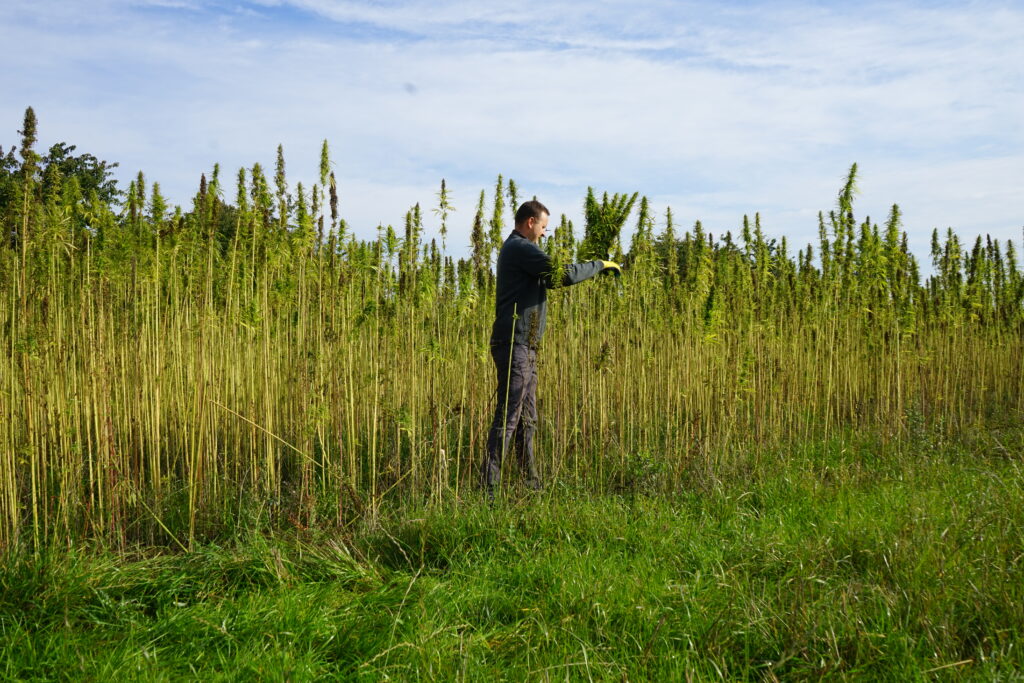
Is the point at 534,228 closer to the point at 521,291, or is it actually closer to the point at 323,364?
the point at 521,291

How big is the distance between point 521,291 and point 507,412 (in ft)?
2.61

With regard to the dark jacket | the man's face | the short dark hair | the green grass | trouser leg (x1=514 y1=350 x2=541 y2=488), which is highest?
the short dark hair

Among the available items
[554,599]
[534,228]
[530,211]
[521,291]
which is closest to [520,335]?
[521,291]

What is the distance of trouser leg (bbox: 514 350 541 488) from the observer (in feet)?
16.0

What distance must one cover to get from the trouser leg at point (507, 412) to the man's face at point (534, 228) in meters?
0.81

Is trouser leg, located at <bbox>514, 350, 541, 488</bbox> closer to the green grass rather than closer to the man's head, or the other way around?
the green grass

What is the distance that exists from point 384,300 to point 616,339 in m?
1.80

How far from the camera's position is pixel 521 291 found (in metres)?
4.95

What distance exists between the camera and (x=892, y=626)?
2.72 metres

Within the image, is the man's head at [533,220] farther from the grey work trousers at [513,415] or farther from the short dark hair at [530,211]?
the grey work trousers at [513,415]

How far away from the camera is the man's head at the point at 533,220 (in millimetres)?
5133

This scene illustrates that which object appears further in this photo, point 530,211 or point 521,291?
point 530,211

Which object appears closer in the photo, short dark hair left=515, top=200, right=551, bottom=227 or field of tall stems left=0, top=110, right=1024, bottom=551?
field of tall stems left=0, top=110, right=1024, bottom=551

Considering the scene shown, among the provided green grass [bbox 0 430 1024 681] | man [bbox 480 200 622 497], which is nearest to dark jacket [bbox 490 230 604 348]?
man [bbox 480 200 622 497]
